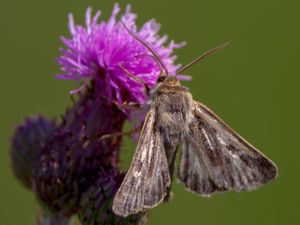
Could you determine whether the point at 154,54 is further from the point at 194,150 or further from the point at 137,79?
the point at 194,150

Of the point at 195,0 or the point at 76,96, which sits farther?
the point at 195,0

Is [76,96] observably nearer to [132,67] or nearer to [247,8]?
[132,67]

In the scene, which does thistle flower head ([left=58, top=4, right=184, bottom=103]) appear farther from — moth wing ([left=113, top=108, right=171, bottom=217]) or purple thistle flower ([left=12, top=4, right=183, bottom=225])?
moth wing ([left=113, top=108, right=171, bottom=217])

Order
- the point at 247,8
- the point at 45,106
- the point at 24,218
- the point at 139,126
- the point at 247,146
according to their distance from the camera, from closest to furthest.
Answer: the point at 247,146, the point at 139,126, the point at 24,218, the point at 45,106, the point at 247,8

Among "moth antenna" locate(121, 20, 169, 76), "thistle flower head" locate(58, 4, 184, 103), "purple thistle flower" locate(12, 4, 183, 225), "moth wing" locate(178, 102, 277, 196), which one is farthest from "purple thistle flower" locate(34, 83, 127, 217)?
"moth wing" locate(178, 102, 277, 196)

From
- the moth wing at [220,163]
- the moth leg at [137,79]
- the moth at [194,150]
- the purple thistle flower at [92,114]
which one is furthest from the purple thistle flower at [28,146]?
the moth wing at [220,163]

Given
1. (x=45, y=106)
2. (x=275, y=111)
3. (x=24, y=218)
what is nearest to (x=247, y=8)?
(x=275, y=111)

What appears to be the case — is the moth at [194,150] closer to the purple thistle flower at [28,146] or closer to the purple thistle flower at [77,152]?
Result: the purple thistle flower at [77,152]
